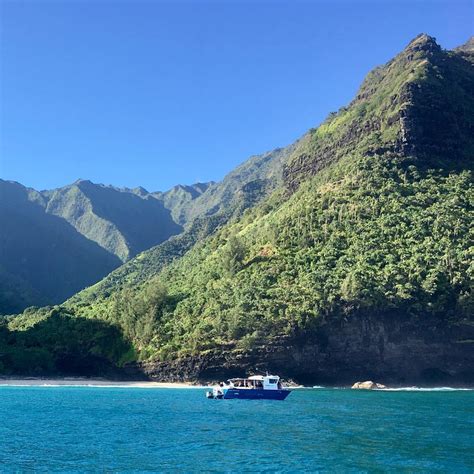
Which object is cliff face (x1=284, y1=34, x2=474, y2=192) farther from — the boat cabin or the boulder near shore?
the boat cabin

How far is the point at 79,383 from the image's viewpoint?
135875 millimetres

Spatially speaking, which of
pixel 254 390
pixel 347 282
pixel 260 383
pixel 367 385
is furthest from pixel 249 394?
pixel 347 282

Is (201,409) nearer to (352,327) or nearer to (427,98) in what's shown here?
(352,327)

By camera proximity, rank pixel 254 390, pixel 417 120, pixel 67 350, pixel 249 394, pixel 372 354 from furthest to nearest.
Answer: pixel 417 120
pixel 67 350
pixel 372 354
pixel 249 394
pixel 254 390

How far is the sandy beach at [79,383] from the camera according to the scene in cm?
12372

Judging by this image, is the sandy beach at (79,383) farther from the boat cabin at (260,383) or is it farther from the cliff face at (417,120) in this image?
the cliff face at (417,120)

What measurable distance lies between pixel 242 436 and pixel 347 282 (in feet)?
235

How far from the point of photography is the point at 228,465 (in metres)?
39.7

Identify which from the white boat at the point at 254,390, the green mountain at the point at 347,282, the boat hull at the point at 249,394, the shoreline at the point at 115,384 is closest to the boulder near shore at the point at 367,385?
the shoreline at the point at 115,384

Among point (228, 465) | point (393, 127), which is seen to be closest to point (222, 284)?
point (393, 127)

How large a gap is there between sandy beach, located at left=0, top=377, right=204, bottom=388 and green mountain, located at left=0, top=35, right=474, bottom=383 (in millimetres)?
3316

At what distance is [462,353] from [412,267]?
68.9 feet

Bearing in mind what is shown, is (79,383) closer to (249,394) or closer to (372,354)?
(249,394)

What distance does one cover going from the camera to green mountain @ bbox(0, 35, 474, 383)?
117438 mm
